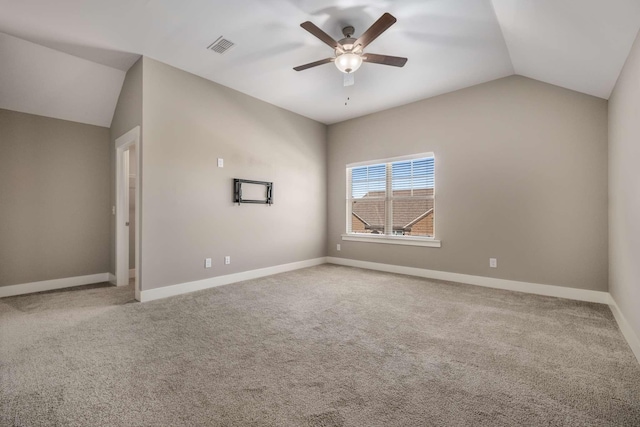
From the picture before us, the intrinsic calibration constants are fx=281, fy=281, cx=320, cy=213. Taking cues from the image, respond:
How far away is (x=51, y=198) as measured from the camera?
13.3 feet

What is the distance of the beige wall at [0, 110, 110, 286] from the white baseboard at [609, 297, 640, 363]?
626 cm

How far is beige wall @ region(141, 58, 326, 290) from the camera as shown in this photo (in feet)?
11.5

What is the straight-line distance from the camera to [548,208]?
3.60 meters

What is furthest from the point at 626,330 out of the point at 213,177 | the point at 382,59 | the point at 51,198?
the point at 51,198

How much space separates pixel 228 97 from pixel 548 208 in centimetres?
469

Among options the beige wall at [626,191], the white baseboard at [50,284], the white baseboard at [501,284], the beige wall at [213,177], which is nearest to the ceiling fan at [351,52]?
the beige wall at [626,191]

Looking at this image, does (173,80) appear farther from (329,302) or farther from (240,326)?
(329,302)

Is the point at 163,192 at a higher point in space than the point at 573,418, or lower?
higher

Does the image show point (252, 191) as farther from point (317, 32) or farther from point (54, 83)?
point (54, 83)

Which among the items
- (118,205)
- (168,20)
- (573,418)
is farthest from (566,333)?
(118,205)

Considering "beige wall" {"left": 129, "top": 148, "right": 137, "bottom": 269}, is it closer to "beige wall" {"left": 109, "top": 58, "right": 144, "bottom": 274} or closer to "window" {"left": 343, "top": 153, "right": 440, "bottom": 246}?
"beige wall" {"left": 109, "top": 58, "right": 144, "bottom": 274}

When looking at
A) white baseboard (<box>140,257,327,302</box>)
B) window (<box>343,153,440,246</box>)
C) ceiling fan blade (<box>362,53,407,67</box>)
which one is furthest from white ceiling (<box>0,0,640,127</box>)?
white baseboard (<box>140,257,327,302</box>)

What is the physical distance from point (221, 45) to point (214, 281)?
3.05 metres

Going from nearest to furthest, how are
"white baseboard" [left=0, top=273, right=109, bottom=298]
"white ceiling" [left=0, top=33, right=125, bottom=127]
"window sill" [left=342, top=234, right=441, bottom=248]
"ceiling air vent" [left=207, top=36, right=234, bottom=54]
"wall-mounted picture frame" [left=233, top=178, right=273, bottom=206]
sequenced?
1. "ceiling air vent" [left=207, top=36, right=234, bottom=54]
2. "white ceiling" [left=0, top=33, right=125, bottom=127]
3. "white baseboard" [left=0, top=273, right=109, bottom=298]
4. "wall-mounted picture frame" [left=233, top=178, right=273, bottom=206]
5. "window sill" [left=342, top=234, right=441, bottom=248]
